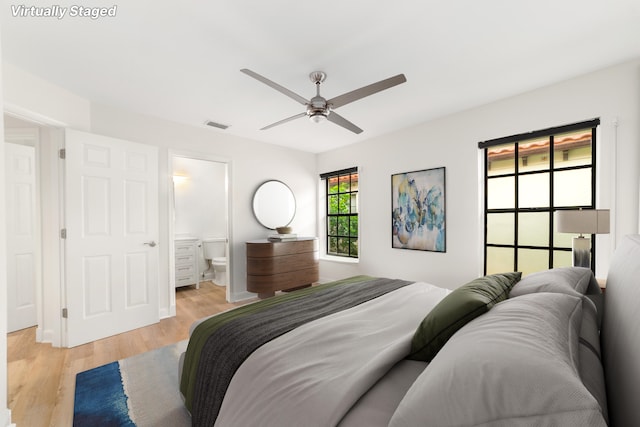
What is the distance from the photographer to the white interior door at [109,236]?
278cm

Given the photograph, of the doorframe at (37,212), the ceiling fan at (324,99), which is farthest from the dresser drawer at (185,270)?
the ceiling fan at (324,99)

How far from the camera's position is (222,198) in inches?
234

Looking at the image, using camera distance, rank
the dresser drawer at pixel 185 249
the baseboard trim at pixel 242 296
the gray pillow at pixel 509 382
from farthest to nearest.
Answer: the dresser drawer at pixel 185 249 → the baseboard trim at pixel 242 296 → the gray pillow at pixel 509 382

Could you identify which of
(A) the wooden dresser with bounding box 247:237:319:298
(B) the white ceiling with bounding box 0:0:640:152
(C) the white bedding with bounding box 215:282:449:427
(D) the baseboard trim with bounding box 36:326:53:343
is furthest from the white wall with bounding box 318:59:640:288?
(D) the baseboard trim with bounding box 36:326:53:343

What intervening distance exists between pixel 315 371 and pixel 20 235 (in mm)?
4106

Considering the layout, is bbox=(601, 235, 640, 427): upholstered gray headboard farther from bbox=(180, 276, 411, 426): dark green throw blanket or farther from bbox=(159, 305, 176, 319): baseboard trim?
bbox=(159, 305, 176, 319): baseboard trim

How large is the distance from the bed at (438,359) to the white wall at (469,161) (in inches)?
69.1

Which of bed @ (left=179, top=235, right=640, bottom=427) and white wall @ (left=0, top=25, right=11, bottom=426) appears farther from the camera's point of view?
white wall @ (left=0, top=25, right=11, bottom=426)

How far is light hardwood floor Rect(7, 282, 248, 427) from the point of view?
1.79 meters

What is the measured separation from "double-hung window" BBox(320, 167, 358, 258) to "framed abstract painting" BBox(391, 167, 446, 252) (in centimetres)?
90

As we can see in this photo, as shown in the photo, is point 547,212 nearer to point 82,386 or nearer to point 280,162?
point 280,162

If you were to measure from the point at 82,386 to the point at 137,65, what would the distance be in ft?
8.36

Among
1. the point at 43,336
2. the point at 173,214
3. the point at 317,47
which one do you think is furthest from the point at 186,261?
the point at 317,47

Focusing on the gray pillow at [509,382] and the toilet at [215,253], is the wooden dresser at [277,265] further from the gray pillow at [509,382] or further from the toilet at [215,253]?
the gray pillow at [509,382]
